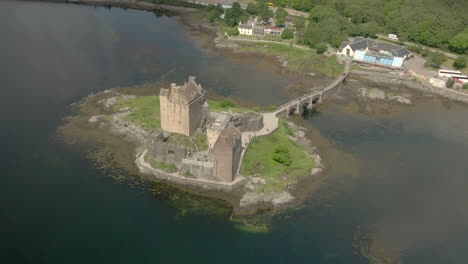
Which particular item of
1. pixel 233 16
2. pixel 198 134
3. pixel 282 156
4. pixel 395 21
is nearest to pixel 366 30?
pixel 395 21

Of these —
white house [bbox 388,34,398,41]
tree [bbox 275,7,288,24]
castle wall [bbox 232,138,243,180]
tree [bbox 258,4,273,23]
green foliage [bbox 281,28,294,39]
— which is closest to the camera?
castle wall [bbox 232,138,243,180]

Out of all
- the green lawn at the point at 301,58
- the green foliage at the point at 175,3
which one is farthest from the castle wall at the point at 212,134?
Result: the green foliage at the point at 175,3

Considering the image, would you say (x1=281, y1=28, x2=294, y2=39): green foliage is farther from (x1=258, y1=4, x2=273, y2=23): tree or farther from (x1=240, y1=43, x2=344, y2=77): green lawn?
(x1=258, y1=4, x2=273, y2=23): tree

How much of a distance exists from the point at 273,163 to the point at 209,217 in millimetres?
17626

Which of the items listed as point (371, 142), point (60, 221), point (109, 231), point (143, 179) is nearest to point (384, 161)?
point (371, 142)

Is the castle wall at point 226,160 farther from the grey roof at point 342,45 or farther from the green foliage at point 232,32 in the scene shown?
the green foliage at point 232,32

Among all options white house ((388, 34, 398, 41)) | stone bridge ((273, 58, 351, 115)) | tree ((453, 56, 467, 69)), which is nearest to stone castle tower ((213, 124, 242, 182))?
stone bridge ((273, 58, 351, 115))

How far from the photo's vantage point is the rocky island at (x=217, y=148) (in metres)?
75.0

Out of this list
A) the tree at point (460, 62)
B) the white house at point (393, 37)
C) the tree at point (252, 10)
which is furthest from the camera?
the tree at point (252, 10)

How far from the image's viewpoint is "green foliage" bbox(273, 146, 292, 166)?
81750 millimetres

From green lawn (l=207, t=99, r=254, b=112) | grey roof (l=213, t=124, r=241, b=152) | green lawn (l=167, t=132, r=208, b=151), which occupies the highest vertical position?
grey roof (l=213, t=124, r=241, b=152)

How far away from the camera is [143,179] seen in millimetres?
78250

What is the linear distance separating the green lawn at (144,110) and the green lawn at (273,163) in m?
21.1

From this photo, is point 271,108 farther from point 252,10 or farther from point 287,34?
point 252,10
